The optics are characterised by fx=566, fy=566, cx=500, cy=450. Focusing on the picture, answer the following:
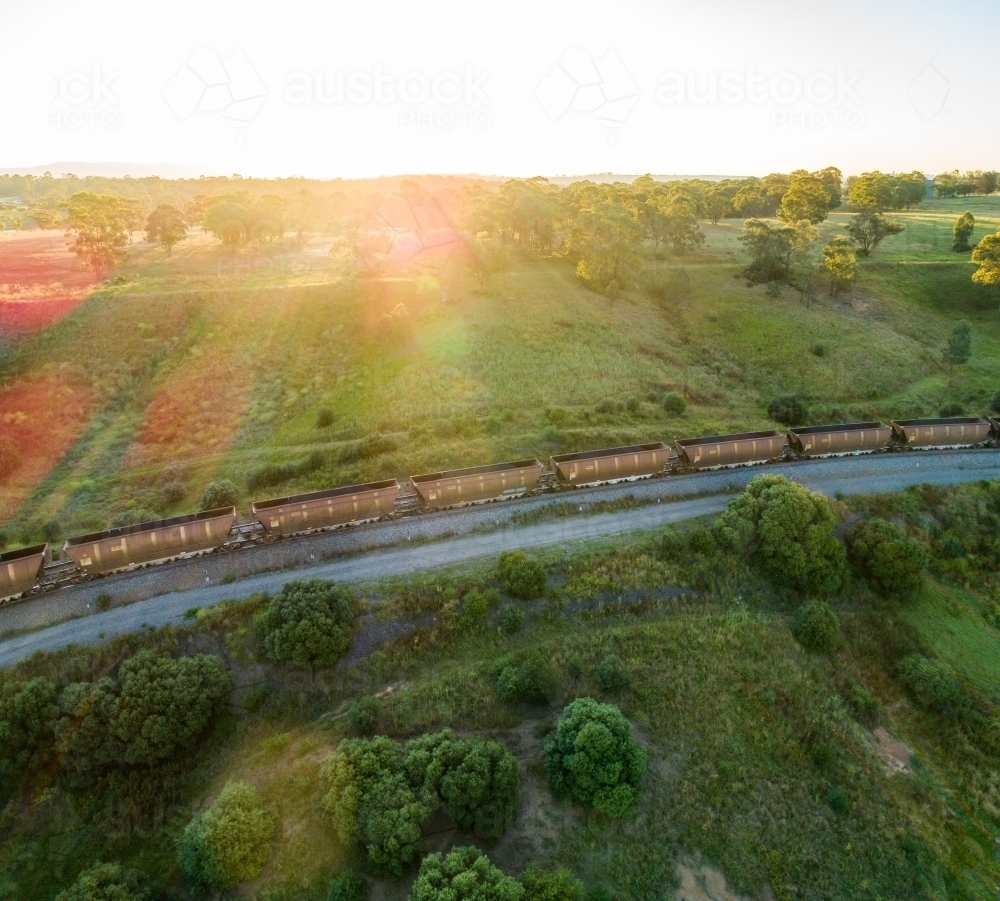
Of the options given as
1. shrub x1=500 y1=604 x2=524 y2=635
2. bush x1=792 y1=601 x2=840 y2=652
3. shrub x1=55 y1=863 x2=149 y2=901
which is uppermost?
shrub x1=500 y1=604 x2=524 y2=635

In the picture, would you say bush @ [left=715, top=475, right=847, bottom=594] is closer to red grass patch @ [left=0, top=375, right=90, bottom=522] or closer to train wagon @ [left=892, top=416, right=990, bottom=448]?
train wagon @ [left=892, top=416, right=990, bottom=448]

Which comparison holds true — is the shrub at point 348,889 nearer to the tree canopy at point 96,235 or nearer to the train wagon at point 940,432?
the train wagon at point 940,432

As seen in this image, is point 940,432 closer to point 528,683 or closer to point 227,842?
point 528,683

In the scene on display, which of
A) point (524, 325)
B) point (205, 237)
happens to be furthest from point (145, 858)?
point (205, 237)

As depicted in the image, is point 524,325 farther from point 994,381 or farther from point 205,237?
point 205,237

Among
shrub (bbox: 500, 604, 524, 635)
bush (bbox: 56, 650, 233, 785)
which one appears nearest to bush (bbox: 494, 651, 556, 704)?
shrub (bbox: 500, 604, 524, 635)

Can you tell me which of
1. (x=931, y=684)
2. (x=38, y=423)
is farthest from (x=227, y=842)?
(x=38, y=423)
